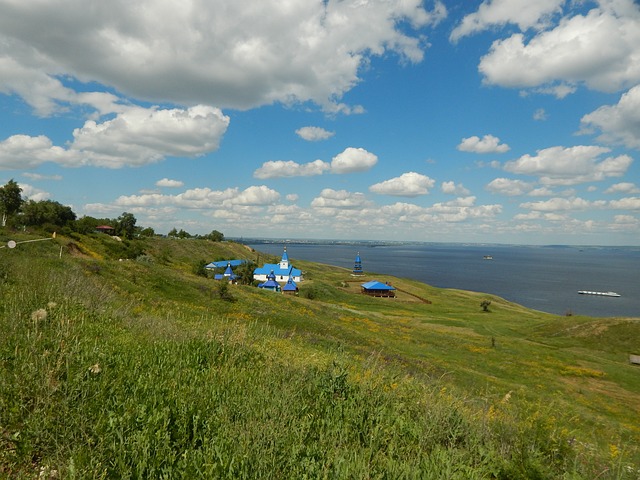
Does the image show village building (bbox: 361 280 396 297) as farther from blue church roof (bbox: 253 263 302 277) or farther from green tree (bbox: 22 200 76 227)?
green tree (bbox: 22 200 76 227)

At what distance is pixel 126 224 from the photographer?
114938mm

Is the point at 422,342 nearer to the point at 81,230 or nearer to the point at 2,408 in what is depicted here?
the point at 2,408

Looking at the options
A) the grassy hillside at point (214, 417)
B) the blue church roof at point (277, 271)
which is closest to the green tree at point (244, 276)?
the blue church roof at point (277, 271)

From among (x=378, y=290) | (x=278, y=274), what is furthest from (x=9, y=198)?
(x=378, y=290)

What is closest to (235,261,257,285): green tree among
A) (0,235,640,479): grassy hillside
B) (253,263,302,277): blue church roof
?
(253,263,302,277): blue church roof

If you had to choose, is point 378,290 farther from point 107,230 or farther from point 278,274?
point 107,230

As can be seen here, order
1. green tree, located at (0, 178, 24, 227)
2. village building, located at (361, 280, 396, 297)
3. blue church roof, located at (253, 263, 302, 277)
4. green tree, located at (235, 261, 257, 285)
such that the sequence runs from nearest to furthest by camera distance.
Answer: green tree, located at (0, 178, 24, 227) < green tree, located at (235, 261, 257, 285) < village building, located at (361, 280, 396, 297) < blue church roof, located at (253, 263, 302, 277)

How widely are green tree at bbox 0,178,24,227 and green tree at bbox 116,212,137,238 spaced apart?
4243 centimetres

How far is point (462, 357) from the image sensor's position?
32344 mm

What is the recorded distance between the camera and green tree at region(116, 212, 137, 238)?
112056mm

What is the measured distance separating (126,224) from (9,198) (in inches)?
1924

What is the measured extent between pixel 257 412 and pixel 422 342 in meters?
34.2

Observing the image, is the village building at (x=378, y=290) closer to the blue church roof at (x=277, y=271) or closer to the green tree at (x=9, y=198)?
the blue church roof at (x=277, y=271)

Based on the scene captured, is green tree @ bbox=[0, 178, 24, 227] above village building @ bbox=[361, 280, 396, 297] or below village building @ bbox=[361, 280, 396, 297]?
above
